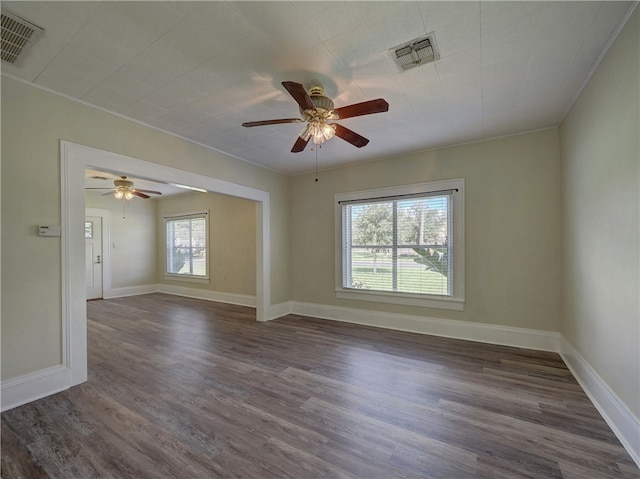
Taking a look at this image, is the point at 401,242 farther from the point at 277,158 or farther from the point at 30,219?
the point at 30,219

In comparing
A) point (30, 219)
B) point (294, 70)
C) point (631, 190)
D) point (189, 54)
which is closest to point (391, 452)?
point (631, 190)

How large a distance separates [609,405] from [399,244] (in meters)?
2.79

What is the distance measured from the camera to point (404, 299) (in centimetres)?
436

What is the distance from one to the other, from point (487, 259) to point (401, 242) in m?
1.20

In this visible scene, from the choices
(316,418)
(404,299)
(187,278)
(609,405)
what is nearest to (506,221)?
(404,299)

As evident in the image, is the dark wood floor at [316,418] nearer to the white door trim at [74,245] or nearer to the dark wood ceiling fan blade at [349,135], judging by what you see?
the white door trim at [74,245]

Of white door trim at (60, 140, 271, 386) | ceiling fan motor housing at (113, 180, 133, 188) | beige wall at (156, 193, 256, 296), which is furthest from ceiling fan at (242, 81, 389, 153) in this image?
ceiling fan motor housing at (113, 180, 133, 188)

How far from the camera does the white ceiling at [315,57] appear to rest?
1.72 m

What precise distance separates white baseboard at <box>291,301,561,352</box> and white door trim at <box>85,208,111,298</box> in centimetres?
530

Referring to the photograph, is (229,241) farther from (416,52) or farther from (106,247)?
(416,52)

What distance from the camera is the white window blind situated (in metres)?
4.12

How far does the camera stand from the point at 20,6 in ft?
5.50

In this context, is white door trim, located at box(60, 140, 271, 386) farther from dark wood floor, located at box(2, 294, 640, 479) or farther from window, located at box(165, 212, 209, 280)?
window, located at box(165, 212, 209, 280)

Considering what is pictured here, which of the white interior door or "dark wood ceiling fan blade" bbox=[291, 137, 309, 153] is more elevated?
"dark wood ceiling fan blade" bbox=[291, 137, 309, 153]
